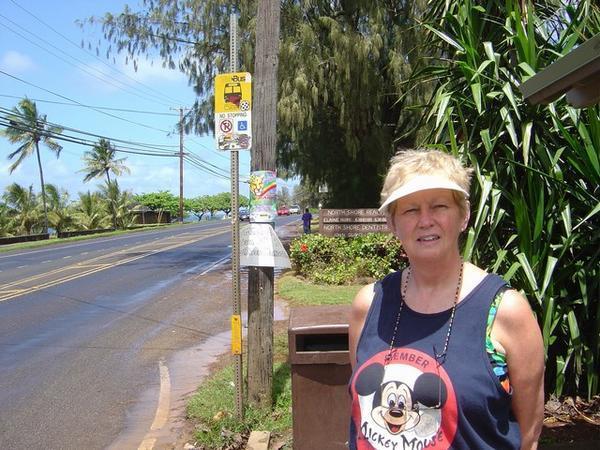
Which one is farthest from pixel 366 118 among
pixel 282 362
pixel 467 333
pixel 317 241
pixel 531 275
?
pixel 467 333

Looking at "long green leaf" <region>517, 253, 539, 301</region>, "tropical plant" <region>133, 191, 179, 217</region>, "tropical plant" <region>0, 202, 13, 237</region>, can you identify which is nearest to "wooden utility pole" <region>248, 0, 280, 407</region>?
"long green leaf" <region>517, 253, 539, 301</region>

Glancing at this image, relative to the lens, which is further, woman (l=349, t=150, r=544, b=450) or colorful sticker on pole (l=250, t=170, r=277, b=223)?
colorful sticker on pole (l=250, t=170, r=277, b=223)

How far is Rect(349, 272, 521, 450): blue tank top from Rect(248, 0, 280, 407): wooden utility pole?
322 centimetres

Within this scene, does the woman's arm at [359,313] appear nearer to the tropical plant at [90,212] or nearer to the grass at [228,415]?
the grass at [228,415]

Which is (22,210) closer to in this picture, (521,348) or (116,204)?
(116,204)

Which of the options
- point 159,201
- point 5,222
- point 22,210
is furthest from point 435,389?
point 159,201

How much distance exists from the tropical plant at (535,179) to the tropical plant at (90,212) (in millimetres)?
43056

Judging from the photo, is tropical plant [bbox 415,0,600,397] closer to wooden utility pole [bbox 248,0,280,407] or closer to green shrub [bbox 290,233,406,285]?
wooden utility pole [bbox 248,0,280,407]

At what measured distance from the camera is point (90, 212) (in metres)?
45.7

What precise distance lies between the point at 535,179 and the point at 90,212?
45.4 meters

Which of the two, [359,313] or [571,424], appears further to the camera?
[571,424]

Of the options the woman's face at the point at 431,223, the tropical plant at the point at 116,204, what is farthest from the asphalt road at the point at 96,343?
the tropical plant at the point at 116,204

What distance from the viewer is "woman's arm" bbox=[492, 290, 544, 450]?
1.70 meters

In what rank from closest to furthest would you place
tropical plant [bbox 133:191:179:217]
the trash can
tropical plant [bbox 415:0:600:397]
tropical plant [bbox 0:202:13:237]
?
the trash can
tropical plant [bbox 415:0:600:397]
tropical plant [bbox 0:202:13:237]
tropical plant [bbox 133:191:179:217]
